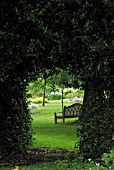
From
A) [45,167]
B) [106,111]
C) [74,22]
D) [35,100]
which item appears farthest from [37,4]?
[35,100]

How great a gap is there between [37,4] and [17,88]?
2823 millimetres

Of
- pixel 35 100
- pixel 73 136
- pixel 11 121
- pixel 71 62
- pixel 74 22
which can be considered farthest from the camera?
pixel 35 100

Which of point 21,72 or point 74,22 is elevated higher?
point 74,22

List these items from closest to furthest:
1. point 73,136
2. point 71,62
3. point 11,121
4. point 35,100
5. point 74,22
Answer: point 74,22 → point 71,62 → point 11,121 → point 73,136 → point 35,100

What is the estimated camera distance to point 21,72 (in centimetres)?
1035

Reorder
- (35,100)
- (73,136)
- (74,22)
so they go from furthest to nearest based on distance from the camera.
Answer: (35,100) → (73,136) → (74,22)

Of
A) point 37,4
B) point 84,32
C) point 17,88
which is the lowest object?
point 17,88

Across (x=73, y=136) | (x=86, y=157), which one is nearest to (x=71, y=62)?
(x=86, y=157)

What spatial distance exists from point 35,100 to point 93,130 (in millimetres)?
34074

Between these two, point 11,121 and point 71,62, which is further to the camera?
point 11,121

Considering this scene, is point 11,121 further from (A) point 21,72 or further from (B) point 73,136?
(B) point 73,136

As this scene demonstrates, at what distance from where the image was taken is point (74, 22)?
9.40m

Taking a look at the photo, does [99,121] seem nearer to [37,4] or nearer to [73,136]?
[37,4]

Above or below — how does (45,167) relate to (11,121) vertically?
below
